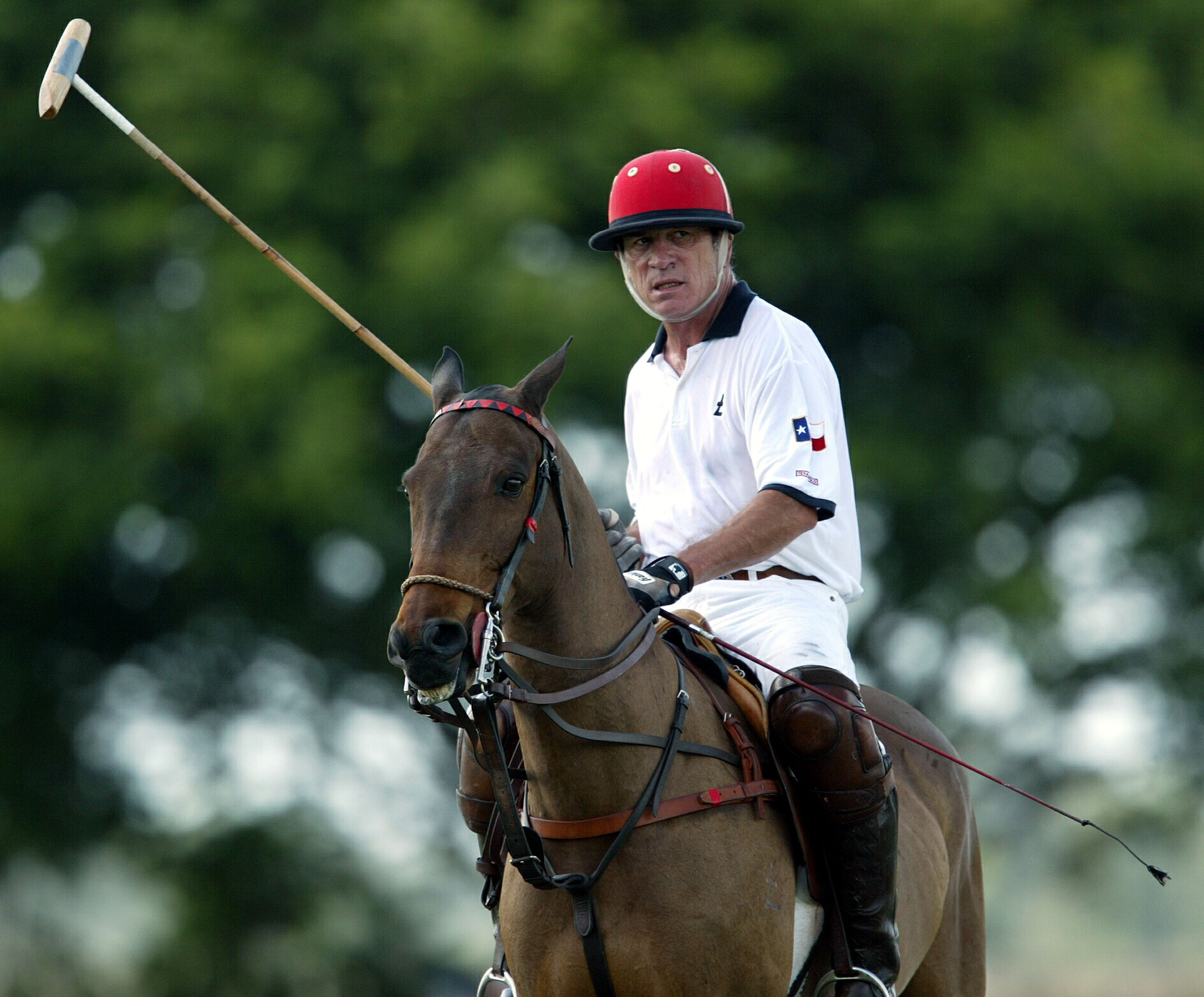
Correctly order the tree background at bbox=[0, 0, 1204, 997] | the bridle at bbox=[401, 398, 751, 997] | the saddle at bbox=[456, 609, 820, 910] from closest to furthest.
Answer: the bridle at bbox=[401, 398, 751, 997] → the saddle at bbox=[456, 609, 820, 910] → the tree background at bbox=[0, 0, 1204, 997]

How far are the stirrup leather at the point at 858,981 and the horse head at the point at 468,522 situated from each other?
1.64 metres

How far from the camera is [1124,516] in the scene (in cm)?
1327

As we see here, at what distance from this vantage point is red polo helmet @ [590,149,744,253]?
5246 mm

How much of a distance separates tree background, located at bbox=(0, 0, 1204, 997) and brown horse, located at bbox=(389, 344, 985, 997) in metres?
6.65

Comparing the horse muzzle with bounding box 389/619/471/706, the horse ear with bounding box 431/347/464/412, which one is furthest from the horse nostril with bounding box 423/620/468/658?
the horse ear with bounding box 431/347/464/412

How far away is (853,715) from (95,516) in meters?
8.25

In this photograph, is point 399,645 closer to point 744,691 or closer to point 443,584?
point 443,584

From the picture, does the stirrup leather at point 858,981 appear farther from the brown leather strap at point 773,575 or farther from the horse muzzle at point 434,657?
the horse muzzle at point 434,657

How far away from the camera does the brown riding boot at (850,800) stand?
481 centimetres

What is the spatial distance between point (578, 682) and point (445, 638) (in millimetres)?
690

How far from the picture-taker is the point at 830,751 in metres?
4.80

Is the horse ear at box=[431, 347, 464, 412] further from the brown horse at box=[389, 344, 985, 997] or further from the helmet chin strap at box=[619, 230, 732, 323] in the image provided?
the helmet chin strap at box=[619, 230, 732, 323]

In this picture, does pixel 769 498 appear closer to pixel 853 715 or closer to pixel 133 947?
→ pixel 853 715

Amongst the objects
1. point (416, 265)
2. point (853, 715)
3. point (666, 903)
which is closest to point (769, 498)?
point (853, 715)
